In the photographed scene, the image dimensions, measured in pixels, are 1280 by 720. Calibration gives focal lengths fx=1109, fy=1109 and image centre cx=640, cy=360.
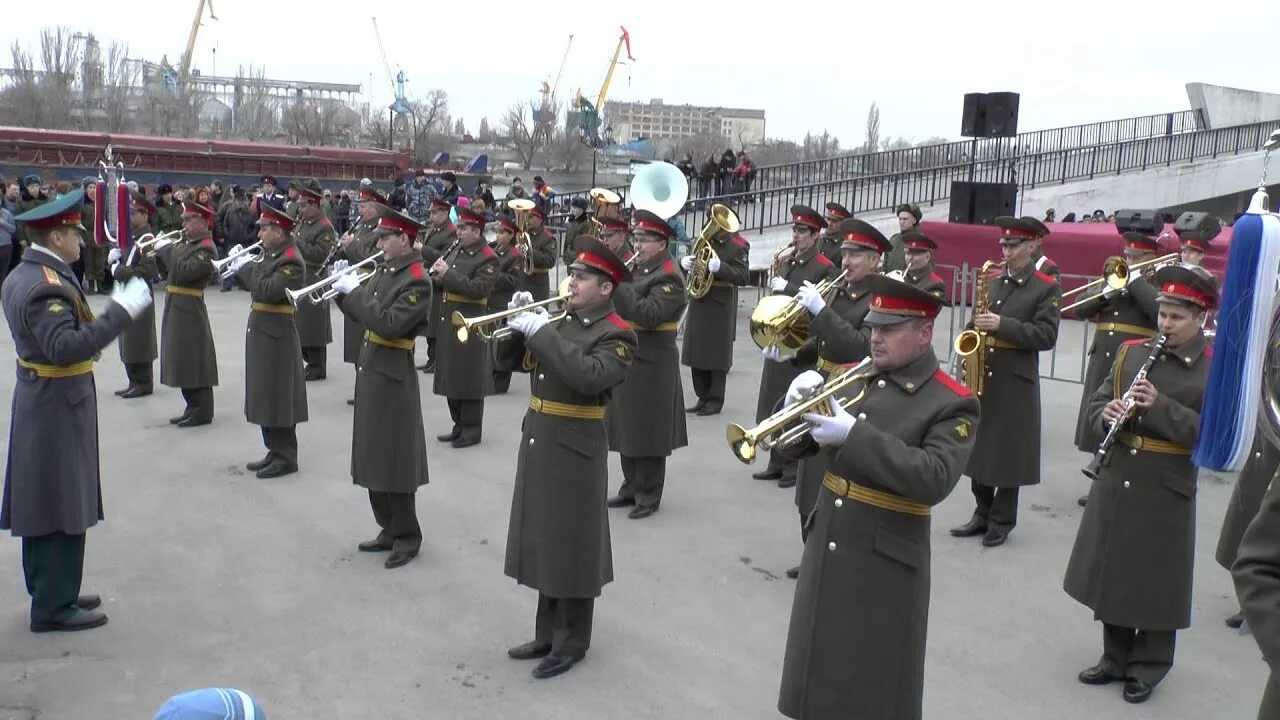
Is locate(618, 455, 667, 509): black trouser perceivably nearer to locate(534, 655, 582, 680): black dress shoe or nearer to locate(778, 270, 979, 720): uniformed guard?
locate(534, 655, 582, 680): black dress shoe

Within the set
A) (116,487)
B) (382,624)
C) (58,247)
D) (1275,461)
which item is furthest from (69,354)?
(1275,461)

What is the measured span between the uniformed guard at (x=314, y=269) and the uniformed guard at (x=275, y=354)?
120 inches

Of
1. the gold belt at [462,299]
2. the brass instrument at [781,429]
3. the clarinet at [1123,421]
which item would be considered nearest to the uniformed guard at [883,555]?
the brass instrument at [781,429]

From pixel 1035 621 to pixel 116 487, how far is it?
21.4 ft

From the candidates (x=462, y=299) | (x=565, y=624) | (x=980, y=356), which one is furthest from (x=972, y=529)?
(x=462, y=299)

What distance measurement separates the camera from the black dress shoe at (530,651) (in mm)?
5555

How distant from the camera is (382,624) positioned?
5938mm

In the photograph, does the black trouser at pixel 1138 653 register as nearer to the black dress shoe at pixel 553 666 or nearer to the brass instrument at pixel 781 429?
the brass instrument at pixel 781 429

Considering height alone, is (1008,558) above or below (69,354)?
below

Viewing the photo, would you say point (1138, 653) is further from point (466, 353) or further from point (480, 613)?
point (466, 353)

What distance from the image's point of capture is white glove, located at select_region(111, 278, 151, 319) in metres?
5.45

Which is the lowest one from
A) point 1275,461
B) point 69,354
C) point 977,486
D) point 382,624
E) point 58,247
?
point 382,624

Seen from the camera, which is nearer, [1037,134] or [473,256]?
[473,256]

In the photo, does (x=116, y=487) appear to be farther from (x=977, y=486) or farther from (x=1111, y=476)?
(x=1111, y=476)
